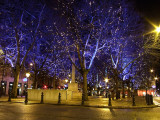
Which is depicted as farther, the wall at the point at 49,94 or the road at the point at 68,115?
the wall at the point at 49,94

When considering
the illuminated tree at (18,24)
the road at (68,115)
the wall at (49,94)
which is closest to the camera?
the road at (68,115)

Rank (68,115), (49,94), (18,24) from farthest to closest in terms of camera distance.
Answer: (18,24), (49,94), (68,115)

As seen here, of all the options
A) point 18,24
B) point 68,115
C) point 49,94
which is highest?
point 18,24

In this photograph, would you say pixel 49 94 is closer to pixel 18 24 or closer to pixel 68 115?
pixel 18 24

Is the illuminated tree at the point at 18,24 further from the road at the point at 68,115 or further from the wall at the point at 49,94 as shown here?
the road at the point at 68,115

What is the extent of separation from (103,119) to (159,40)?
1646cm

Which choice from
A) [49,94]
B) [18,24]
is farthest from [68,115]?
[18,24]

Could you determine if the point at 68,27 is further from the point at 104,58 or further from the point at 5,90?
the point at 5,90

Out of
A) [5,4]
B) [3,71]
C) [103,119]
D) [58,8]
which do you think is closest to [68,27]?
[58,8]

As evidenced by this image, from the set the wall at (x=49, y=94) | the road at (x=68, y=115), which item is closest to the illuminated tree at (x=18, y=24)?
the wall at (x=49, y=94)

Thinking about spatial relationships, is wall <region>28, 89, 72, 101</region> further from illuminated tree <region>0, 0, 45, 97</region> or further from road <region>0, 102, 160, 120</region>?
road <region>0, 102, 160, 120</region>

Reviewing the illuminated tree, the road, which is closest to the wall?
the illuminated tree

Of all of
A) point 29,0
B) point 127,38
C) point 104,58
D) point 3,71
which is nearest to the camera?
point 29,0

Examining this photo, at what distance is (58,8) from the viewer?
2147 centimetres
